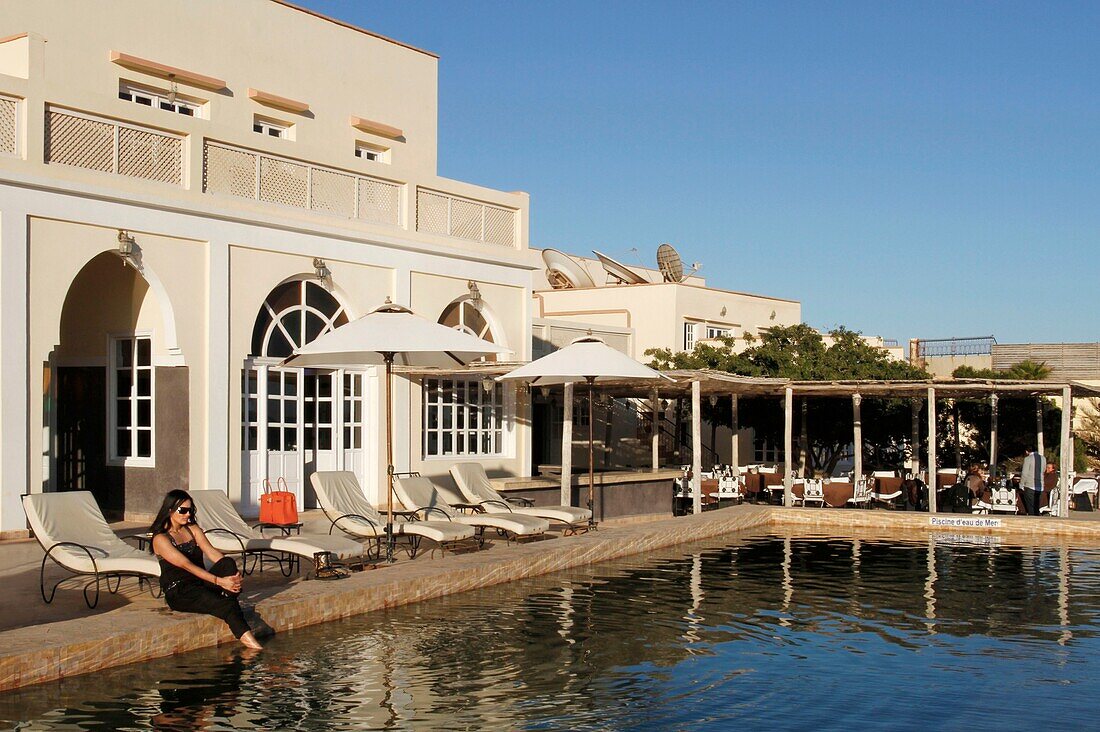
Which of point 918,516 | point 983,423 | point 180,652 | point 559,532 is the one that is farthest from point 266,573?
point 983,423

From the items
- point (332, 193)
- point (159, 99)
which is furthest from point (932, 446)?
point (159, 99)

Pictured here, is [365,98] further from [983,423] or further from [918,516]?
[983,423]

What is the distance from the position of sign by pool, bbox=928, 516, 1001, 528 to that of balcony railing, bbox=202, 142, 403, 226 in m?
10.2

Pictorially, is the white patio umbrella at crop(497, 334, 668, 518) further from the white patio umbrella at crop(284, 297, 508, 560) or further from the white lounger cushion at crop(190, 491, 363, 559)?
the white lounger cushion at crop(190, 491, 363, 559)

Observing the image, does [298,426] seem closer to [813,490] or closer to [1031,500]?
[813,490]

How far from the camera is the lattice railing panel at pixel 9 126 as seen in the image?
45.2ft

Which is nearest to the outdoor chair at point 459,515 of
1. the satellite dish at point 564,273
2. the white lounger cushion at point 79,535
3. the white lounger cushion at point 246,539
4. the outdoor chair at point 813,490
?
the white lounger cushion at point 246,539

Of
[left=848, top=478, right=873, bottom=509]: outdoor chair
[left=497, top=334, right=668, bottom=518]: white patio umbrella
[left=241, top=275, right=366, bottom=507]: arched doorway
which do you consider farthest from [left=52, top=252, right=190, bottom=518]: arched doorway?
[left=848, top=478, right=873, bottom=509]: outdoor chair

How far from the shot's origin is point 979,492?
22562 mm

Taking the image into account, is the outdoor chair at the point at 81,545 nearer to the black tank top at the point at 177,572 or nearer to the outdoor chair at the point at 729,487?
the black tank top at the point at 177,572

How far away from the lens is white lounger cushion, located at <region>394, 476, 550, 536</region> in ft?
48.9

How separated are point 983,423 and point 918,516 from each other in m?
10.2

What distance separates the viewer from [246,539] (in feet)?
39.0

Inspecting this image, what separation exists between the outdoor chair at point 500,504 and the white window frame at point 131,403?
13.8 ft
